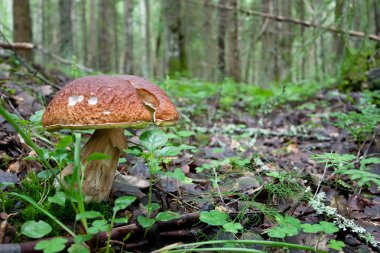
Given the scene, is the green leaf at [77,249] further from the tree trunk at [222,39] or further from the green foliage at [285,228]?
the tree trunk at [222,39]

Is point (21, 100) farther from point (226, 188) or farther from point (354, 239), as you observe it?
point (354, 239)

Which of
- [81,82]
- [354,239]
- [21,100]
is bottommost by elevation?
[354,239]

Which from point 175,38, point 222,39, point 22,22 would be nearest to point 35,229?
point 22,22

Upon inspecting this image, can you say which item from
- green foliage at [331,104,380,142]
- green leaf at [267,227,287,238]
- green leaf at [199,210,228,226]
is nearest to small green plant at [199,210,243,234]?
green leaf at [199,210,228,226]

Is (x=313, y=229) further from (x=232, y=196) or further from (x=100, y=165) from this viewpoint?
(x=100, y=165)

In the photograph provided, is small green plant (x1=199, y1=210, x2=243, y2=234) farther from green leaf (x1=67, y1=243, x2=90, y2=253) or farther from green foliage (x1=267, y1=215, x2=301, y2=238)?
green leaf (x1=67, y1=243, x2=90, y2=253)

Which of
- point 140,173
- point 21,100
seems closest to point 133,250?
point 140,173
